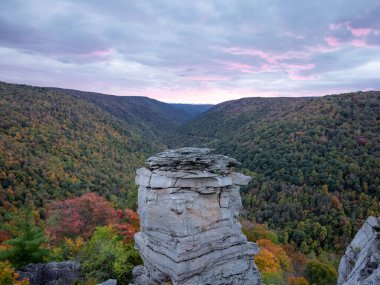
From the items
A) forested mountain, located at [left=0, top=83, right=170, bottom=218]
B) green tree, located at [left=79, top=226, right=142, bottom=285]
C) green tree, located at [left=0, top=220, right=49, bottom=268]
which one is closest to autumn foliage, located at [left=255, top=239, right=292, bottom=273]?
green tree, located at [left=79, top=226, right=142, bottom=285]

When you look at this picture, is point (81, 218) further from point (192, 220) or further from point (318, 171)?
point (318, 171)

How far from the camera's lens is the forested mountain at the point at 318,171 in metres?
52.3

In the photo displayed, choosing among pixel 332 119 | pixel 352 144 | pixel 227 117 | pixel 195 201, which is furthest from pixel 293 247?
pixel 227 117

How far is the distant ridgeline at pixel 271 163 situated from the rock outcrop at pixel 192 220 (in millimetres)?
19389

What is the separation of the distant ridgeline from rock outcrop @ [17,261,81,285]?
52.2 ft

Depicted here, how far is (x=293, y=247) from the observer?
46.7 m

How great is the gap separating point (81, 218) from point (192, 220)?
20.0 m

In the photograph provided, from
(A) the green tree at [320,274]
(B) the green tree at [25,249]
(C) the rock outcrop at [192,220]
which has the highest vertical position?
(C) the rock outcrop at [192,220]

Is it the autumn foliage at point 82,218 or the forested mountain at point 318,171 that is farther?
the forested mountain at point 318,171

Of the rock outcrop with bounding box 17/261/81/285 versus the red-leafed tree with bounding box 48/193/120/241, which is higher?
the rock outcrop with bounding box 17/261/81/285

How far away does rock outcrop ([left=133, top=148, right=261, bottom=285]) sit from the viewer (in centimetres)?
1415

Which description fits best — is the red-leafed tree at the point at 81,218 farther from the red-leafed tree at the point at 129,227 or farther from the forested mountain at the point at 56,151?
the forested mountain at the point at 56,151

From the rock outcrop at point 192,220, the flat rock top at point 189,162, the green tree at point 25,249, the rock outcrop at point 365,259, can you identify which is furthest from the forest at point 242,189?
the rock outcrop at point 365,259

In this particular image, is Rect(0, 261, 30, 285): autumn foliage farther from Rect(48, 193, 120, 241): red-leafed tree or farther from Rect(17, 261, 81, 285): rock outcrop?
Rect(48, 193, 120, 241): red-leafed tree
